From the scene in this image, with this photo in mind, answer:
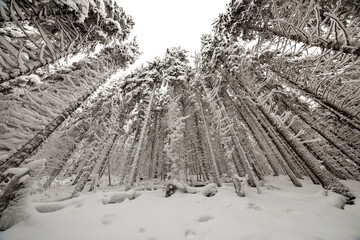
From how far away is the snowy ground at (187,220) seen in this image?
9.51ft

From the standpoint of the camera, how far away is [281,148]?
1038cm

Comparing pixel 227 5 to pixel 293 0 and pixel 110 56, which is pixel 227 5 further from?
pixel 110 56

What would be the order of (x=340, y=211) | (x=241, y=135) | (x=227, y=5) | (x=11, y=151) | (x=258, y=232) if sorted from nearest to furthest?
1. (x=258, y=232)
2. (x=11, y=151)
3. (x=340, y=211)
4. (x=227, y=5)
5. (x=241, y=135)

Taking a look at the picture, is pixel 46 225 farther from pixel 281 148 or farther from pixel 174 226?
pixel 281 148

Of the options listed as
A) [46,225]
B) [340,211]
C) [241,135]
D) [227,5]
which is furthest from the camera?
[241,135]

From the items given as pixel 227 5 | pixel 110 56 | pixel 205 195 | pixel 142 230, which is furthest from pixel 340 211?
pixel 110 56

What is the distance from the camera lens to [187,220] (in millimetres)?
3824

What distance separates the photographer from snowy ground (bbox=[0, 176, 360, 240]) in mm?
2899

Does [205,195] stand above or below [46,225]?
above

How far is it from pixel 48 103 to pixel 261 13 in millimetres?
9325

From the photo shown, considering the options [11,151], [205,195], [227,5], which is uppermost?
[227,5]

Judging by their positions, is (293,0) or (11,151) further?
(293,0)

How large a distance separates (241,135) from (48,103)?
38.5ft

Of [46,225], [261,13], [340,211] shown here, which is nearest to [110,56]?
[261,13]
